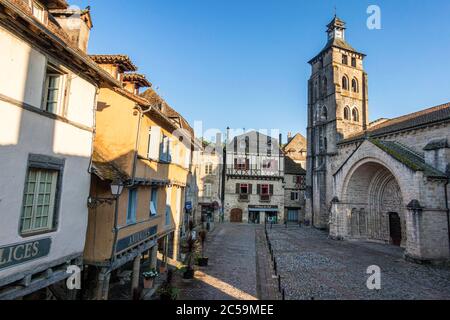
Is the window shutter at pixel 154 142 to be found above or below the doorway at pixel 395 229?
above

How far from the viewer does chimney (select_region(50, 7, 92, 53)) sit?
29.3 ft

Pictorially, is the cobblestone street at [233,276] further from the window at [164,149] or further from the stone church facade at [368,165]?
the stone church facade at [368,165]

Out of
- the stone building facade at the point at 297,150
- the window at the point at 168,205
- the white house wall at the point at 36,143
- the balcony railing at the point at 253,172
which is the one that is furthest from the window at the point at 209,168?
the white house wall at the point at 36,143

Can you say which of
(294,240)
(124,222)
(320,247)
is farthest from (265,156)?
(124,222)

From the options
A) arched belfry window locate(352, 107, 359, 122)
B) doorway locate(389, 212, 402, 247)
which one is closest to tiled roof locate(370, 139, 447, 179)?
doorway locate(389, 212, 402, 247)

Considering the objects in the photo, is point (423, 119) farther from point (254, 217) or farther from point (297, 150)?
point (297, 150)

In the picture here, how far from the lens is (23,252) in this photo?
5418mm

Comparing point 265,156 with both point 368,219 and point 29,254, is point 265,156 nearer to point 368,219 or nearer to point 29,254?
point 368,219

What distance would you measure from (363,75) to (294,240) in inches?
974

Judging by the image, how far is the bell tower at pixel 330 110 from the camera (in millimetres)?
32094

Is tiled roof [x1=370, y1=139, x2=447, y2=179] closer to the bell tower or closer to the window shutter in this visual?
the bell tower

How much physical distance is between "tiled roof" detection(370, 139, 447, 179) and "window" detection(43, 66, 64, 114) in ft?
64.2

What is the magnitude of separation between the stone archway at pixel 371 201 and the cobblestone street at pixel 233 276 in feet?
33.5

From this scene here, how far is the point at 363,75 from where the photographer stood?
3572cm
